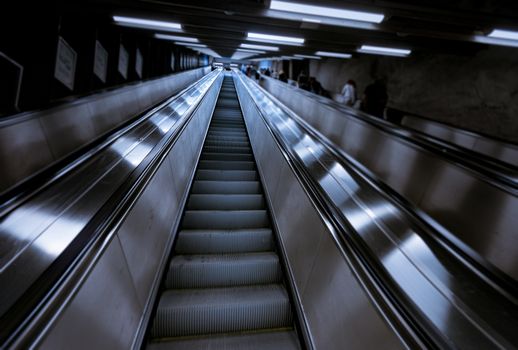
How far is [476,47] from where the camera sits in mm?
5770

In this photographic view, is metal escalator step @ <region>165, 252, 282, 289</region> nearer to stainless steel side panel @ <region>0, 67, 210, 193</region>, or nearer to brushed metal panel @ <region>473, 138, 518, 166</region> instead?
stainless steel side panel @ <region>0, 67, 210, 193</region>

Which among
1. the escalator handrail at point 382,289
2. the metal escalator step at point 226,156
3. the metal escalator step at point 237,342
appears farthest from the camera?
the metal escalator step at point 226,156

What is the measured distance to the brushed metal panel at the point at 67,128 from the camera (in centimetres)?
279

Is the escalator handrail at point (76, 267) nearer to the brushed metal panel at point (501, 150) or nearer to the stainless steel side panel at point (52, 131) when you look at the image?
the stainless steel side panel at point (52, 131)

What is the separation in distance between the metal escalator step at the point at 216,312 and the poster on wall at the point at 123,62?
671cm

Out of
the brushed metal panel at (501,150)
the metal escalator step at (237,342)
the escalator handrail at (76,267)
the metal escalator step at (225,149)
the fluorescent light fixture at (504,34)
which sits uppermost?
the fluorescent light fixture at (504,34)

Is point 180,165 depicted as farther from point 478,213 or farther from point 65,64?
point 65,64

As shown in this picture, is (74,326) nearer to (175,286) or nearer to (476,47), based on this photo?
(175,286)

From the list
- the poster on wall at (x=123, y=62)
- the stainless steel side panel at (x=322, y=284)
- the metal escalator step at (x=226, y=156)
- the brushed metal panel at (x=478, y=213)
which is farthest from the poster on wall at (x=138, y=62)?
the brushed metal panel at (x=478, y=213)

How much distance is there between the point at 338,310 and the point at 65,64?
17.8 feet

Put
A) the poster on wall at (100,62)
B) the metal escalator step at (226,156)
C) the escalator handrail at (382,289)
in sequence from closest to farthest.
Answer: the escalator handrail at (382,289) → the metal escalator step at (226,156) → the poster on wall at (100,62)

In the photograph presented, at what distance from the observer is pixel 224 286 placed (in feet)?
7.19

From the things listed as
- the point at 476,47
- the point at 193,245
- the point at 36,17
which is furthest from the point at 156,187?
the point at 476,47

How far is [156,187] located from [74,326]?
1227 mm
